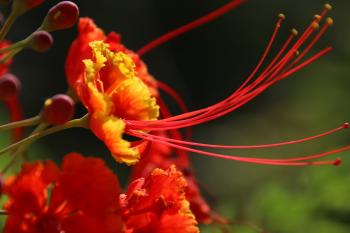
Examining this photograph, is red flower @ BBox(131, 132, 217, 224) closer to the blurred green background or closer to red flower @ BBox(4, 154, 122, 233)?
the blurred green background

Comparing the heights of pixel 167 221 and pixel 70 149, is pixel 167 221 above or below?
above

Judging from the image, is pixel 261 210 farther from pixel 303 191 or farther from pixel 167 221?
pixel 167 221

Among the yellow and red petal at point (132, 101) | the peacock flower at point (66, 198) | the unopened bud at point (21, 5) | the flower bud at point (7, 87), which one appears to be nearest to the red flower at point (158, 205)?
the peacock flower at point (66, 198)

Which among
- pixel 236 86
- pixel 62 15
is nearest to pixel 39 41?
pixel 62 15

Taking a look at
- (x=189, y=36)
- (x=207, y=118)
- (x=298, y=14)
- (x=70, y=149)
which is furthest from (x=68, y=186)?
(x=189, y=36)

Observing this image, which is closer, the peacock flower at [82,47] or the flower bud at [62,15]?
the flower bud at [62,15]

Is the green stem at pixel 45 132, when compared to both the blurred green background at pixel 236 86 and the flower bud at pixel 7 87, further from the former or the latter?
the blurred green background at pixel 236 86
